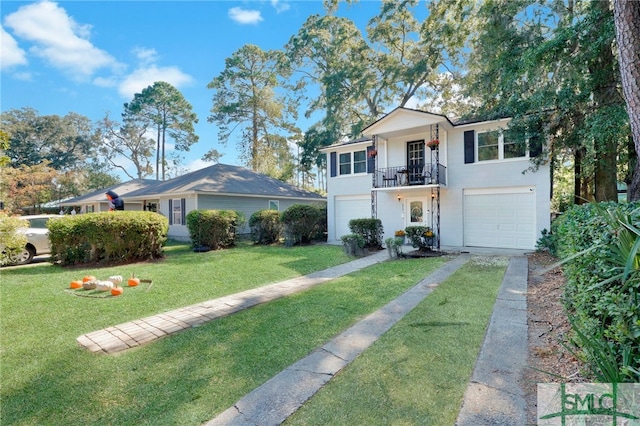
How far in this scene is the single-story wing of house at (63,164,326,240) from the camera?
15.8 metres

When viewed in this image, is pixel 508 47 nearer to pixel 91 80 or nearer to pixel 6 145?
pixel 6 145

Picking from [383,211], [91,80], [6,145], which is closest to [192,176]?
[91,80]

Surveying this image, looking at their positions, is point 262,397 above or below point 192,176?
below

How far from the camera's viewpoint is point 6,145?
15.1ft

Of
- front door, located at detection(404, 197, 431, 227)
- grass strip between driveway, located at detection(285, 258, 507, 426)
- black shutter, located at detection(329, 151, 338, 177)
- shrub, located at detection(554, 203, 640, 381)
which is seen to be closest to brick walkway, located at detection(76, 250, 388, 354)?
grass strip between driveway, located at detection(285, 258, 507, 426)

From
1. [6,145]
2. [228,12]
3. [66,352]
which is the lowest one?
[66,352]

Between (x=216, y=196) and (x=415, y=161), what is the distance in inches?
405

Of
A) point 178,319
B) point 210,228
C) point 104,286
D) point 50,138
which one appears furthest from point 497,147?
point 50,138

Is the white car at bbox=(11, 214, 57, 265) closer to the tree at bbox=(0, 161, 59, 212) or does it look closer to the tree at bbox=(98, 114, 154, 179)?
the tree at bbox=(0, 161, 59, 212)

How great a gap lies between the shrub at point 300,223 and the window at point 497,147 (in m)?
7.62

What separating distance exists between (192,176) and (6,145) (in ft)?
46.6

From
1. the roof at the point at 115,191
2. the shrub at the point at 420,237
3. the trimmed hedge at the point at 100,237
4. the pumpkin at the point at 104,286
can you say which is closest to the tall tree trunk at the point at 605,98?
the shrub at the point at 420,237

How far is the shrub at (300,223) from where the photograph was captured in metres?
13.8

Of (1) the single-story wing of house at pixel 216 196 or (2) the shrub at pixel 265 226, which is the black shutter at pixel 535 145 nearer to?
(2) the shrub at pixel 265 226
